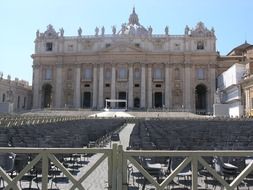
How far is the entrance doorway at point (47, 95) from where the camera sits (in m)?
103

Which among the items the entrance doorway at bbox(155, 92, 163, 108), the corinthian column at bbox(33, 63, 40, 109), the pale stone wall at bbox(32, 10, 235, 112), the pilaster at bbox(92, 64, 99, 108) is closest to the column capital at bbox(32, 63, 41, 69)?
the corinthian column at bbox(33, 63, 40, 109)

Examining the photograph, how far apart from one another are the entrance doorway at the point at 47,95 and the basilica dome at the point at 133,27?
27842mm

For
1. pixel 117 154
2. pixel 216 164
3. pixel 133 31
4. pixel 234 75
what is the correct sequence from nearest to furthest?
pixel 117 154 → pixel 216 164 → pixel 234 75 → pixel 133 31

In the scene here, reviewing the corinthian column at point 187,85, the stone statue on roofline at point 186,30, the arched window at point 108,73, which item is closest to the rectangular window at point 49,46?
the arched window at point 108,73

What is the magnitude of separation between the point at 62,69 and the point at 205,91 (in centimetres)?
3898

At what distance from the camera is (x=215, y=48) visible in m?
98.9

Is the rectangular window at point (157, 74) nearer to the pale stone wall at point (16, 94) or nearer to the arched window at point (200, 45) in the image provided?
the arched window at point (200, 45)

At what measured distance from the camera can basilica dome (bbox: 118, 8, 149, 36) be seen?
364 ft

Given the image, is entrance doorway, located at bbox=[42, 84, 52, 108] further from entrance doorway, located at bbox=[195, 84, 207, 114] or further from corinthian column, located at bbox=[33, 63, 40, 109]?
entrance doorway, located at bbox=[195, 84, 207, 114]

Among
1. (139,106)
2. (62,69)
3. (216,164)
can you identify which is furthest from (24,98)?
(216,164)

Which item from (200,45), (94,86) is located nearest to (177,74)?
(200,45)

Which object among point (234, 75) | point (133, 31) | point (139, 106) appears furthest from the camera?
point (133, 31)

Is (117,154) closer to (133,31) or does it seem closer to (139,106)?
(139,106)

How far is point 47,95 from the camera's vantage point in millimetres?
106312
